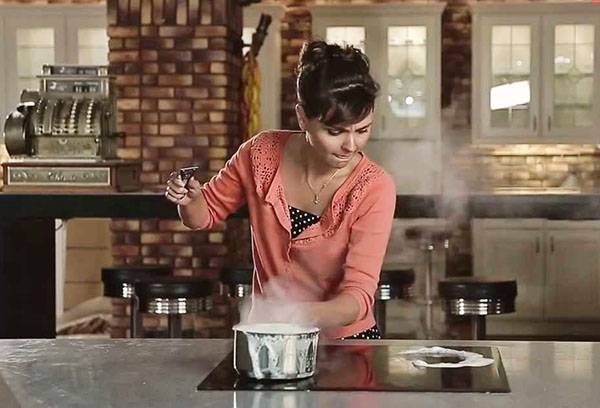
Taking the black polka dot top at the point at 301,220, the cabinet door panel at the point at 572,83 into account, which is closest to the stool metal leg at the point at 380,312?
the black polka dot top at the point at 301,220

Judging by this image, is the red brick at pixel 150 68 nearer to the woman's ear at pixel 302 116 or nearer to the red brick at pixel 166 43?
the red brick at pixel 166 43

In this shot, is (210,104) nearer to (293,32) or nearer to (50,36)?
(293,32)

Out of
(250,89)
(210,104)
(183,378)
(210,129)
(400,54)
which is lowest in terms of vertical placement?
(183,378)

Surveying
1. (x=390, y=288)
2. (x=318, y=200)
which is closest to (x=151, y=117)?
(x=390, y=288)

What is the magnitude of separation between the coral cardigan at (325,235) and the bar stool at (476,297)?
6.42 feet

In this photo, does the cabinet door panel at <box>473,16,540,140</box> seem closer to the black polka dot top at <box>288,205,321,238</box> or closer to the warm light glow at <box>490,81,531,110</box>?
the warm light glow at <box>490,81,531,110</box>

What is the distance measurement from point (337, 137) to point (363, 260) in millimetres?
277

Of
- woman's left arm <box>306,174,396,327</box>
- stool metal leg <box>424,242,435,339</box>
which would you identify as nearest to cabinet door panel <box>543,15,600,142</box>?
stool metal leg <box>424,242,435,339</box>

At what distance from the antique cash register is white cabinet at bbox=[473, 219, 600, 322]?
3955 mm

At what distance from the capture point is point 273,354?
1.90 m

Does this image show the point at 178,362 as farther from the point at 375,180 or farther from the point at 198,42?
the point at 198,42

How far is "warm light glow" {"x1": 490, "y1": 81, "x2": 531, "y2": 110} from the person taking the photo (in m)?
8.74

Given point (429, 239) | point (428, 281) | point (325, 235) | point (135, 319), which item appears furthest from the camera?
point (429, 239)

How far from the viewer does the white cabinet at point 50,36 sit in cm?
894
